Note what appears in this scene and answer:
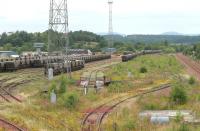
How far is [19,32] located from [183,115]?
149m

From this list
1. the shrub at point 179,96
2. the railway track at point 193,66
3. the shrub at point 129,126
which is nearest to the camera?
the shrub at point 129,126

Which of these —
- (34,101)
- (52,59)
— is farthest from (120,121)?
(52,59)

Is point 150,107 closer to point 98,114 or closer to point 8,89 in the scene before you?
point 98,114

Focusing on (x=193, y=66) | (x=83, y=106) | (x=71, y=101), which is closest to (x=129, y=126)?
(x=71, y=101)

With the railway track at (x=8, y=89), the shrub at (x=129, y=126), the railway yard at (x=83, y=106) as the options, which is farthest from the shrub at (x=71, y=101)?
the shrub at (x=129, y=126)

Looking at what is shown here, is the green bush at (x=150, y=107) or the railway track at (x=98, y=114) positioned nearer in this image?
the railway track at (x=98, y=114)

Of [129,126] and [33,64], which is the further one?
[33,64]

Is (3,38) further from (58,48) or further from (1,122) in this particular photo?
(1,122)

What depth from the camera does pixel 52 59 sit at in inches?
2783

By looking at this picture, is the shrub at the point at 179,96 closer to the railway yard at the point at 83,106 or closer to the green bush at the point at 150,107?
the railway yard at the point at 83,106

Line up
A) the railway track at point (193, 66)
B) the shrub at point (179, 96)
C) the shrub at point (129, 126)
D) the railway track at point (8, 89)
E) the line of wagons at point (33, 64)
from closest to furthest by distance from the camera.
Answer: the shrub at point (129, 126) < the railway track at point (8, 89) < the shrub at point (179, 96) < the line of wagons at point (33, 64) < the railway track at point (193, 66)

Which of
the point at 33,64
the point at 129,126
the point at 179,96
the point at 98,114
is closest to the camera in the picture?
the point at 129,126

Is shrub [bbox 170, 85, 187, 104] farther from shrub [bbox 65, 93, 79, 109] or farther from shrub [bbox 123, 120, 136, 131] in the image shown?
shrub [bbox 123, 120, 136, 131]

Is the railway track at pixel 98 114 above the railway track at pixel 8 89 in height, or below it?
below
